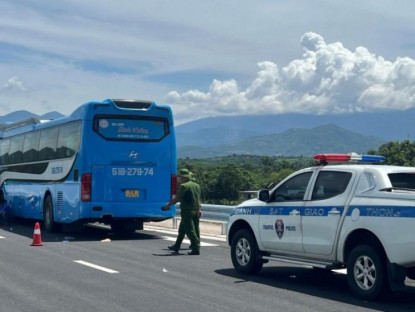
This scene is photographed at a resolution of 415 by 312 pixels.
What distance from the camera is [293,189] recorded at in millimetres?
11094

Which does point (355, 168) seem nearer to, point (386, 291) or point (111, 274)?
point (386, 291)

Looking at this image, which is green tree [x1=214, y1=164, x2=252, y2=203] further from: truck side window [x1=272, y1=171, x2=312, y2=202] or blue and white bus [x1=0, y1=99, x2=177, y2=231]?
truck side window [x1=272, y1=171, x2=312, y2=202]

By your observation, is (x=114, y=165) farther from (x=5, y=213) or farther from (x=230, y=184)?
(x=230, y=184)

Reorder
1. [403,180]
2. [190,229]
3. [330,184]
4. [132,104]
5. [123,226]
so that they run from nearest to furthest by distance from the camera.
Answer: [403,180] → [330,184] → [190,229] → [132,104] → [123,226]

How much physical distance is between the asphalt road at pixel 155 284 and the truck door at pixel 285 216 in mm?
620

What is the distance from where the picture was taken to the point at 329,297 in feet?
31.9

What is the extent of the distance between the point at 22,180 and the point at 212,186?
84777 mm

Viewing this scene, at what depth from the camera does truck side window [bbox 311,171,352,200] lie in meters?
10.1

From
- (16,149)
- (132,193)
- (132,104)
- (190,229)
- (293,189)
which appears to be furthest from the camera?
(16,149)

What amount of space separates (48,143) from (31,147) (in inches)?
73.7

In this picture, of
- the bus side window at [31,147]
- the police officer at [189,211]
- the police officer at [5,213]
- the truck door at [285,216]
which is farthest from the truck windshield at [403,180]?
the police officer at [5,213]

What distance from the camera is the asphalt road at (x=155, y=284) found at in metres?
8.97

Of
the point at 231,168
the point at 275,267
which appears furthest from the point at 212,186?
the point at 275,267

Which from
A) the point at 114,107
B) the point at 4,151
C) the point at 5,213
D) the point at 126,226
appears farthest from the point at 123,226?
the point at 4,151
